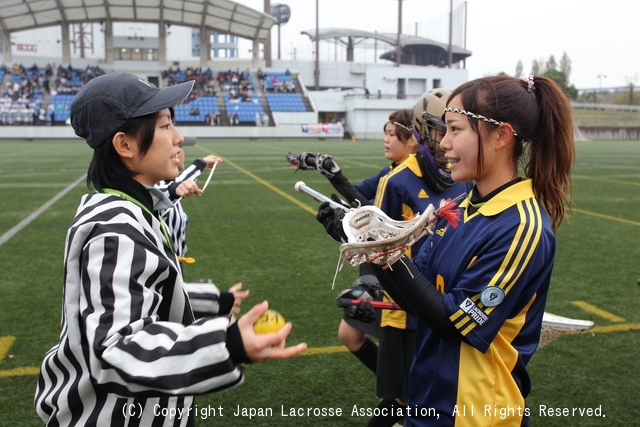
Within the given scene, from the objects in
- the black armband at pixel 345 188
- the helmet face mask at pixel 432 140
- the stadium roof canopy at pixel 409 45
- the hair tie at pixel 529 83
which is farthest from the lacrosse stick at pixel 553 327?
the stadium roof canopy at pixel 409 45

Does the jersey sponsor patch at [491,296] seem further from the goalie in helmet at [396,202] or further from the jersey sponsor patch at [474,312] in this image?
the goalie in helmet at [396,202]


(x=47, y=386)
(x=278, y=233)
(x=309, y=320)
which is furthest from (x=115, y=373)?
(x=278, y=233)

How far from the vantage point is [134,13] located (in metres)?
44.8

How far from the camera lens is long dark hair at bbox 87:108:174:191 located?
1.77m

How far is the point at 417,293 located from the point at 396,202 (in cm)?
163

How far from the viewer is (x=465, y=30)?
73.8 metres

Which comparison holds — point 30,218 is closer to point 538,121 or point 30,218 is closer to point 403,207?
point 403,207

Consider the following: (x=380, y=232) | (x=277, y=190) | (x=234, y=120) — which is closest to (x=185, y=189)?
(x=380, y=232)

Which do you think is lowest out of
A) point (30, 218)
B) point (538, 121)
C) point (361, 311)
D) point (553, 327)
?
point (30, 218)

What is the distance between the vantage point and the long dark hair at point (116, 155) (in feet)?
5.80

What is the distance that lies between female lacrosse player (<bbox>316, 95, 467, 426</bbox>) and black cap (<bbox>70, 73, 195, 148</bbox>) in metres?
1.42

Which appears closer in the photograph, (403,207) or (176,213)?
(403,207)

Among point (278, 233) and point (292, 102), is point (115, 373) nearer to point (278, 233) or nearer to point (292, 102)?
point (278, 233)

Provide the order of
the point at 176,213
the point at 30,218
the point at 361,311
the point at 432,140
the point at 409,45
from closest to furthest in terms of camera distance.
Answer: the point at 361,311 → the point at 432,140 → the point at 176,213 → the point at 30,218 → the point at 409,45
